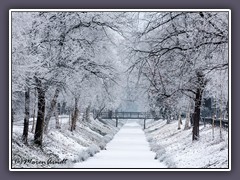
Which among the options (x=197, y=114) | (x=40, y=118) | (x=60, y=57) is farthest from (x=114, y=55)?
(x=197, y=114)

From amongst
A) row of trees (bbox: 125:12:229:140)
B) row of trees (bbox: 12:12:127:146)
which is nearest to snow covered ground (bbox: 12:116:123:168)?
row of trees (bbox: 12:12:127:146)

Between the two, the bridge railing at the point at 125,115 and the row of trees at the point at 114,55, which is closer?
the row of trees at the point at 114,55

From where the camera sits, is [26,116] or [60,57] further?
[26,116]

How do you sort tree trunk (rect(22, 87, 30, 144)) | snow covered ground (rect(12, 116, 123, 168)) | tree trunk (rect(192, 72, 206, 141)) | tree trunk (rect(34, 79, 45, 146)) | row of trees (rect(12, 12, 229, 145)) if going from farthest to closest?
tree trunk (rect(34, 79, 45, 146)), tree trunk (rect(22, 87, 30, 144)), tree trunk (rect(192, 72, 206, 141)), snow covered ground (rect(12, 116, 123, 168)), row of trees (rect(12, 12, 229, 145))

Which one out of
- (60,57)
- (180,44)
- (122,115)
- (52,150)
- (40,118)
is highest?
(180,44)

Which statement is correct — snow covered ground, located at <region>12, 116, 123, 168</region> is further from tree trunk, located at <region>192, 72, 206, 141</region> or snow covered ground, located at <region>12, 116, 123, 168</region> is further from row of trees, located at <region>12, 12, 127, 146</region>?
tree trunk, located at <region>192, 72, 206, 141</region>

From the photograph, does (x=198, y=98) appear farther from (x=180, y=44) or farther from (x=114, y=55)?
(x=180, y=44)

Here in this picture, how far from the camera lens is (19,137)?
15023 millimetres

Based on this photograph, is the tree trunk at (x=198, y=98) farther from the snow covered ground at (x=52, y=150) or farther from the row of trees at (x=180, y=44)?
the snow covered ground at (x=52, y=150)

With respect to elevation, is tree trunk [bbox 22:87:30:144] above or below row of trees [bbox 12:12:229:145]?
below

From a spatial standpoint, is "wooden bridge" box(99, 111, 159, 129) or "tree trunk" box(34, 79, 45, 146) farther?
"wooden bridge" box(99, 111, 159, 129)

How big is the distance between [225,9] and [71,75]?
4.60 m

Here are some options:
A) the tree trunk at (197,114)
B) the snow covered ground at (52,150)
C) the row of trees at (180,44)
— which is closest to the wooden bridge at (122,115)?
the snow covered ground at (52,150)
